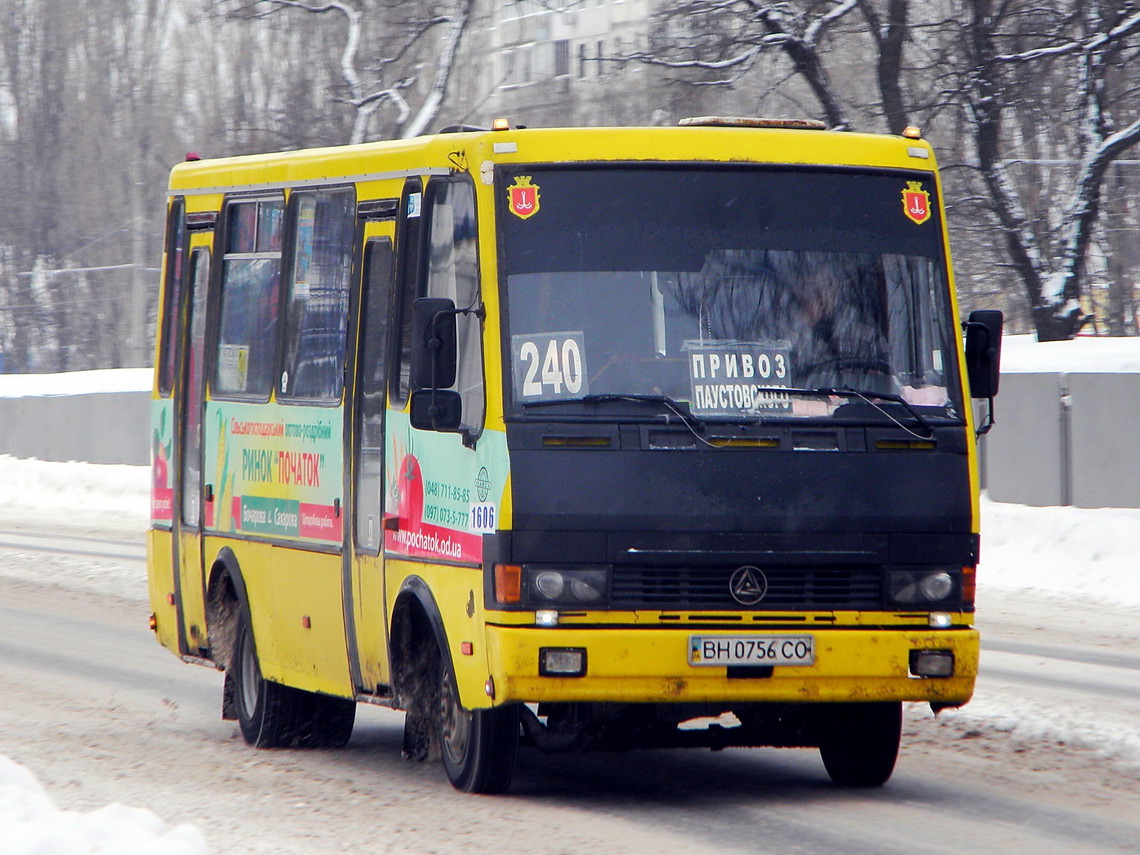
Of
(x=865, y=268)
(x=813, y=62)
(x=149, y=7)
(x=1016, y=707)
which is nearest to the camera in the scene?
(x=865, y=268)

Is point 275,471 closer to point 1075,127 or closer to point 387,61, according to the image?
point 1075,127

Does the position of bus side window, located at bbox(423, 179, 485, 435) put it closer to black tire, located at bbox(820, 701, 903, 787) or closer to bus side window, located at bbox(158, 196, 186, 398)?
black tire, located at bbox(820, 701, 903, 787)

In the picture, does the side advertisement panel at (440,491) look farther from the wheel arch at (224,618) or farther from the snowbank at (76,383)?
the snowbank at (76,383)

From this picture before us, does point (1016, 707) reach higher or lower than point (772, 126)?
lower

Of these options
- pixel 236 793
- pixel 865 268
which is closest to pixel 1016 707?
pixel 865 268

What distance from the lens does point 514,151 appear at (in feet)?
25.3

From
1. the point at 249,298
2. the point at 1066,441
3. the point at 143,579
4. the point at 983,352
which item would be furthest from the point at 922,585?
the point at 143,579

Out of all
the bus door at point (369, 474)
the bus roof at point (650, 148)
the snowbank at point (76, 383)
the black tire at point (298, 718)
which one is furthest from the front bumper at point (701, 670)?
the snowbank at point (76, 383)

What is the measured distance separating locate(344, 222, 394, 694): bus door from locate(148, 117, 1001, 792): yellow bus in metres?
0.02

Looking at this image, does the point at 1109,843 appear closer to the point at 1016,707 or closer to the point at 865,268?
the point at 865,268

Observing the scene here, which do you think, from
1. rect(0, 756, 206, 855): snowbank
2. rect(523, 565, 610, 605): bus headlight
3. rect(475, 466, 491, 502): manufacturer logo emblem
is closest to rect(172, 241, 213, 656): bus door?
rect(475, 466, 491, 502): manufacturer logo emblem

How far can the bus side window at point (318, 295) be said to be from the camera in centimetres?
908

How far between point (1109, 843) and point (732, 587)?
1583 mm

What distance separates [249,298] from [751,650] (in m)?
3.91
